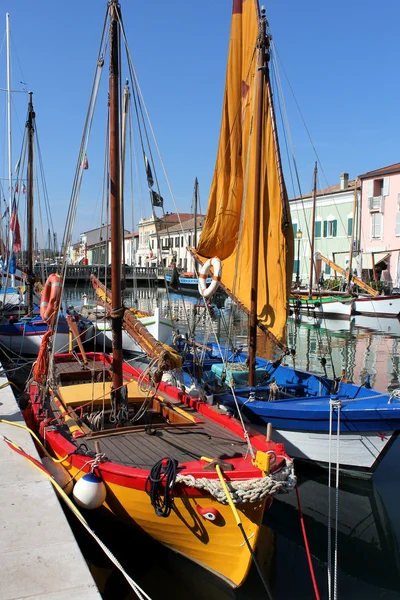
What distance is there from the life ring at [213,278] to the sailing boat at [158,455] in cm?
219

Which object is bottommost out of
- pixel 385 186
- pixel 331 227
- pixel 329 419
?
pixel 329 419

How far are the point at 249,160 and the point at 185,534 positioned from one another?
26.3ft

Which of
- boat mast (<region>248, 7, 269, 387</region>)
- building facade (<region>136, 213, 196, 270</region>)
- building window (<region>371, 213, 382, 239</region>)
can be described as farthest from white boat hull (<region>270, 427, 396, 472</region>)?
building facade (<region>136, 213, 196, 270</region>)

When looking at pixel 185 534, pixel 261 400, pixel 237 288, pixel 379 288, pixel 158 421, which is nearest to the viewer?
pixel 185 534

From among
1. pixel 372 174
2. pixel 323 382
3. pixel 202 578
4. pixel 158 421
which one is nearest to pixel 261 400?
pixel 323 382

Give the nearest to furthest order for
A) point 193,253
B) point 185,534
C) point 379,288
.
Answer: point 185,534
point 193,253
point 379,288

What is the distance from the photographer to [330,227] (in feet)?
151

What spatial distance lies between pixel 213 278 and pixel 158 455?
525 centimetres

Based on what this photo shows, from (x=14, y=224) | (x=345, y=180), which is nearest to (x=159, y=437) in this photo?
(x=14, y=224)

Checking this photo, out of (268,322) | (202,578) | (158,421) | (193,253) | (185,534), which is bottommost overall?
(202,578)

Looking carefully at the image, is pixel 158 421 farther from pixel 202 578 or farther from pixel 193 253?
pixel 193 253

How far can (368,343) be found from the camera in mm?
25922

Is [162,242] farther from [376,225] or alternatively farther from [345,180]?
[376,225]

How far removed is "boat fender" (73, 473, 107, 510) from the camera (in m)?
6.24
